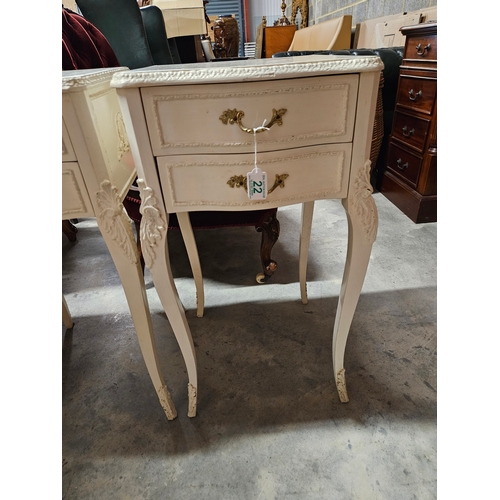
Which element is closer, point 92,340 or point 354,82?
point 354,82

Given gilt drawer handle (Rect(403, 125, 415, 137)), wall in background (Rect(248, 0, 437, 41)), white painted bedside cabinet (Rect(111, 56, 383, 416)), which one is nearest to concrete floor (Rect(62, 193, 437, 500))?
white painted bedside cabinet (Rect(111, 56, 383, 416))

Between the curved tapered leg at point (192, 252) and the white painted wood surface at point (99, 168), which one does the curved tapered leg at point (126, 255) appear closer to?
the white painted wood surface at point (99, 168)

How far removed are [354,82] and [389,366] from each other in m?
0.81

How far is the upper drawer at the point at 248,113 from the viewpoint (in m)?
0.52

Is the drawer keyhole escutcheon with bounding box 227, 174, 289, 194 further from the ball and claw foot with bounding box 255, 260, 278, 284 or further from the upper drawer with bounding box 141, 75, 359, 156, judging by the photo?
the ball and claw foot with bounding box 255, 260, 278, 284

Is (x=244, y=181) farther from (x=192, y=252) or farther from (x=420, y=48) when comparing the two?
(x=420, y=48)

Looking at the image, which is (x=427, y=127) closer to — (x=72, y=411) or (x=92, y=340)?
(x=92, y=340)

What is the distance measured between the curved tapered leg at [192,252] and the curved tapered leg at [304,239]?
0.37m

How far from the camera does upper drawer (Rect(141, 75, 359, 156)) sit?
1.71 ft

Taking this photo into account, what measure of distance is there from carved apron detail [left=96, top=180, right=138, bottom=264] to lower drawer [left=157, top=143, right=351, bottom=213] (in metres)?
0.09

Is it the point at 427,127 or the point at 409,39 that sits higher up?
the point at 409,39

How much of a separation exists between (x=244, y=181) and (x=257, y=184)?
3 cm

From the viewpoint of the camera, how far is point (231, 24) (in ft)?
12.6

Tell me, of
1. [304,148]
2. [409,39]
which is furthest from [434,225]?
[304,148]
